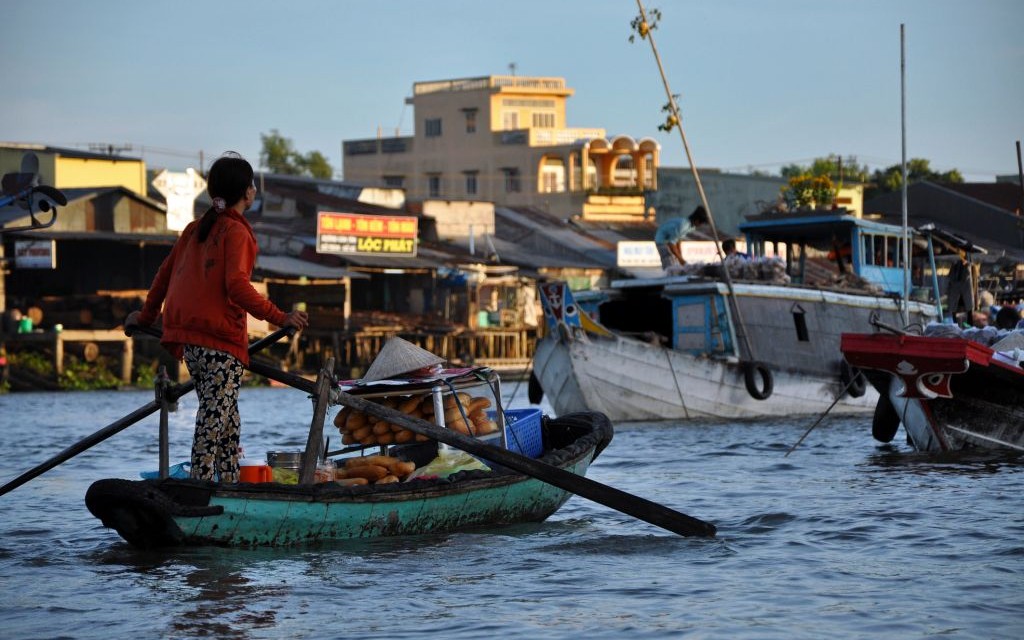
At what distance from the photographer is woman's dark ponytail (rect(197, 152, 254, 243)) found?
7246 mm

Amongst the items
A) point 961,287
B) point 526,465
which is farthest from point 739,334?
point 526,465

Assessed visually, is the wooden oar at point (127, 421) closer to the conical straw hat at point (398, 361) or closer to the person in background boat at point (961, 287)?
the conical straw hat at point (398, 361)

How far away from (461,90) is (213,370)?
51.8 m

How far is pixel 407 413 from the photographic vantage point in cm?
906

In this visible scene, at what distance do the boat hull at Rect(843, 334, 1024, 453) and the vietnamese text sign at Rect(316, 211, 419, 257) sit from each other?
23.5 meters

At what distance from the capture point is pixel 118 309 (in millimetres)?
33062

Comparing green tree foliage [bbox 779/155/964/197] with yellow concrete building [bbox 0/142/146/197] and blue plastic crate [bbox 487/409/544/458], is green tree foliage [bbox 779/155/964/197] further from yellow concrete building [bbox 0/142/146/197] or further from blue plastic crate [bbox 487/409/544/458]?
blue plastic crate [bbox 487/409/544/458]

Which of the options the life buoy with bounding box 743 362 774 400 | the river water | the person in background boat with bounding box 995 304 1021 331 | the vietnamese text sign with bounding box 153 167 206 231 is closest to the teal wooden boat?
the river water

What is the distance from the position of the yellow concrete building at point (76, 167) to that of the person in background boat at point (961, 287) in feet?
76.3

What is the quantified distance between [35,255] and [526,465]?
974 inches

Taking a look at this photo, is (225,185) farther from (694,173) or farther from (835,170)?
(835,170)

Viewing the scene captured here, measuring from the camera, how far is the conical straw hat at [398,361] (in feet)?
28.9

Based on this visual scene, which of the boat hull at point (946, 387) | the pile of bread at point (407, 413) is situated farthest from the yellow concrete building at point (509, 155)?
the pile of bread at point (407, 413)

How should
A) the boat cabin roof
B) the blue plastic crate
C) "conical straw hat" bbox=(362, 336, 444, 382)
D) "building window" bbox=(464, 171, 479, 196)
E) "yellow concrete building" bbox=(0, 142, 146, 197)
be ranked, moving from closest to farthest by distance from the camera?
"conical straw hat" bbox=(362, 336, 444, 382), the blue plastic crate, the boat cabin roof, "yellow concrete building" bbox=(0, 142, 146, 197), "building window" bbox=(464, 171, 479, 196)
